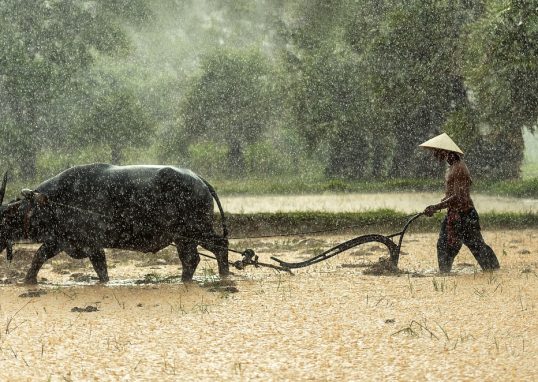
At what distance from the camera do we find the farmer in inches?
448

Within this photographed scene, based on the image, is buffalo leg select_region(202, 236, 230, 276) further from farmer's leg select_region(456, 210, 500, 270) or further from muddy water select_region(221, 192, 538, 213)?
muddy water select_region(221, 192, 538, 213)

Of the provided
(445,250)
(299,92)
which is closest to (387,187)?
(299,92)

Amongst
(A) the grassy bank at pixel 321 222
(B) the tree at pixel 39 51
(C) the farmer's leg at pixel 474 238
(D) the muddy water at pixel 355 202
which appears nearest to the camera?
(C) the farmer's leg at pixel 474 238

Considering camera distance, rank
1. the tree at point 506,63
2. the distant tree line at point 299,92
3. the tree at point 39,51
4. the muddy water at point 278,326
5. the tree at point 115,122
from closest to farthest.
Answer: the muddy water at point 278,326, the tree at point 506,63, the distant tree line at point 299,92, the tree at point 39,51, the tree at point 115,122

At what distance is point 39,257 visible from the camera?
11227 millimetres

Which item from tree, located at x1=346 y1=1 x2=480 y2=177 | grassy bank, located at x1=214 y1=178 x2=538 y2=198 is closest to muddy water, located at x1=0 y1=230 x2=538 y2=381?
grassy bank, located at x1=214 y1=178 x2=538 y2=198

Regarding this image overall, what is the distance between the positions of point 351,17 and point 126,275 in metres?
30.3

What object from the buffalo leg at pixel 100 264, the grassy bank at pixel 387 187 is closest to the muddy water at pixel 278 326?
the buffalo leg at pixel 100 264

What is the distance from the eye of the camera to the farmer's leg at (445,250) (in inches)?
456

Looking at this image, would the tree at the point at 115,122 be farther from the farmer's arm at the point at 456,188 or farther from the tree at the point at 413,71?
the farmer's arm at the point at 456,188

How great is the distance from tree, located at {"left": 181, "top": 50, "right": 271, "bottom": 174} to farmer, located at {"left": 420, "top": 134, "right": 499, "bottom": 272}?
36381mm

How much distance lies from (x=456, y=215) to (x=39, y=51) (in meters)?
35.0

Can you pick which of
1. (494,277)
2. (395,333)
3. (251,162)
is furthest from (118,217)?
(251,162)

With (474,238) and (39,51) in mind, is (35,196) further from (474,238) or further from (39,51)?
(39,51)
